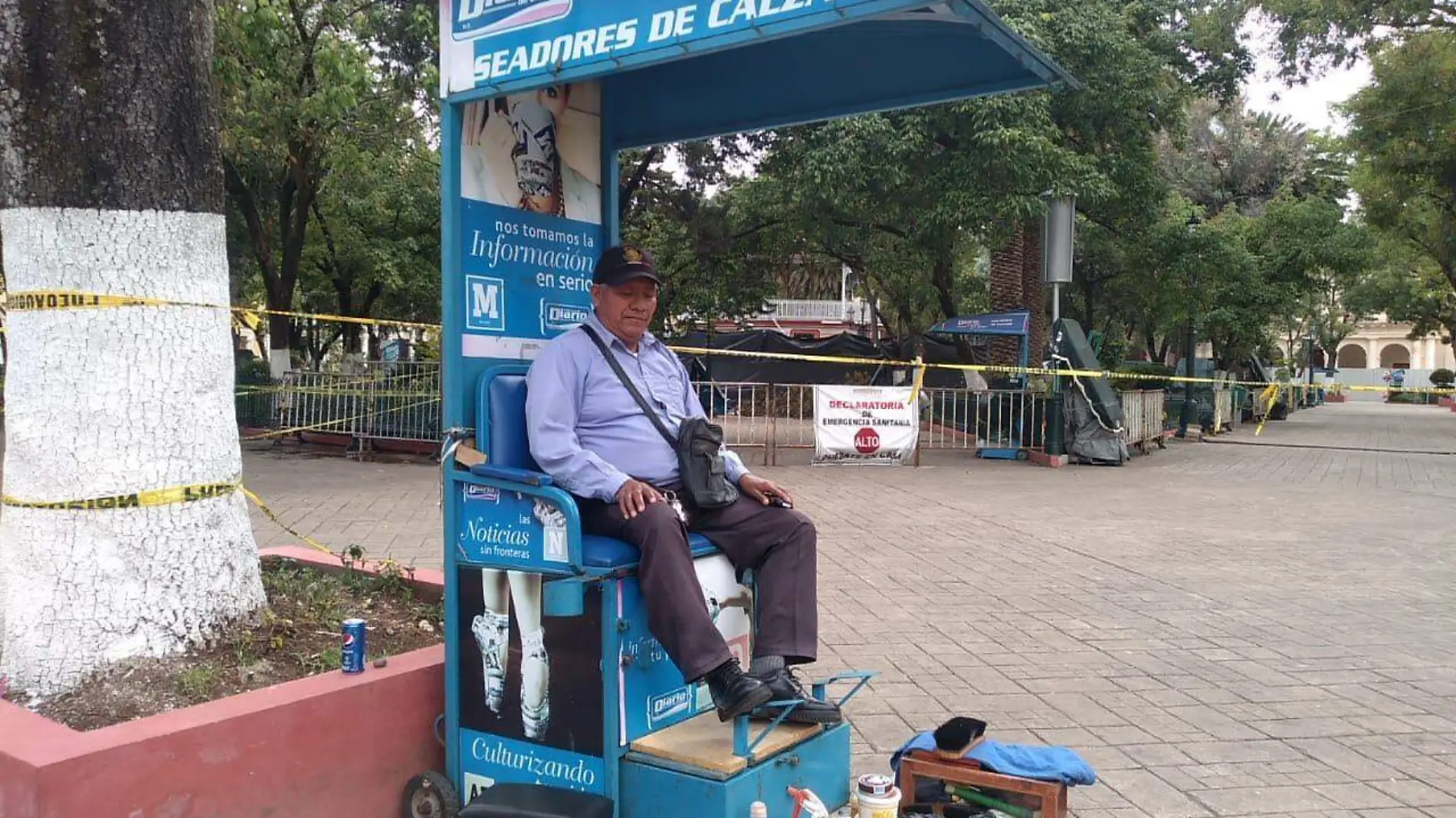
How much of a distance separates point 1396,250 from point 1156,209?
16.8 metres

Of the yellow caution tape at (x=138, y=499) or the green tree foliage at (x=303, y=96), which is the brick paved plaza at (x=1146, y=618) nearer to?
the yellow caution tape at (x=138, y=499)

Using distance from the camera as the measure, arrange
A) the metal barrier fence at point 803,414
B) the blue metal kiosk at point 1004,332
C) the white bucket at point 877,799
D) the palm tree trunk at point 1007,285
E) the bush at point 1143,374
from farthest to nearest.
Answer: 1. the bush at point 1143,374
2. the palm tree trunk at point 1007,285
3. the blue metal kiosk at point 1004,332
4. the metal barrier fence at point 803,414
5. the white bucket at point 877,799

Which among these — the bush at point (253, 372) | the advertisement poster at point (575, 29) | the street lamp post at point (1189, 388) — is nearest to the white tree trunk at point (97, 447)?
the advertisement poster at point (575, 29)

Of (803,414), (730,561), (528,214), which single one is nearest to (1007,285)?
(803,414)

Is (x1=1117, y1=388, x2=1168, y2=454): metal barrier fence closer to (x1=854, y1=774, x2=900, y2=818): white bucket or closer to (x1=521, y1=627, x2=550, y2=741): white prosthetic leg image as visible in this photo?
(x1=854, y1=774, x2=900, y2=818): white bucket

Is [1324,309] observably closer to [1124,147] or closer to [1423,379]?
[1423,379]

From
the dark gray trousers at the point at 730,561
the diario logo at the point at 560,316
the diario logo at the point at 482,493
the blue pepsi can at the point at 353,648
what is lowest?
the blue pepsi can at the point at 353,648

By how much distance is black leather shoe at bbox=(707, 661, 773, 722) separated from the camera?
265 cm

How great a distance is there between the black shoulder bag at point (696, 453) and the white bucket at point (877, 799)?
0.95 metres

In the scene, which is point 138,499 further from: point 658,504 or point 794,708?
point 794,708

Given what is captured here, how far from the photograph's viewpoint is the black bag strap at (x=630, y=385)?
3.16 m

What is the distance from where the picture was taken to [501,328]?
131 inches

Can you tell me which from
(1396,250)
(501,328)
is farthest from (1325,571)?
(1396,250)

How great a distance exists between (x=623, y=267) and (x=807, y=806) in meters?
1.72
